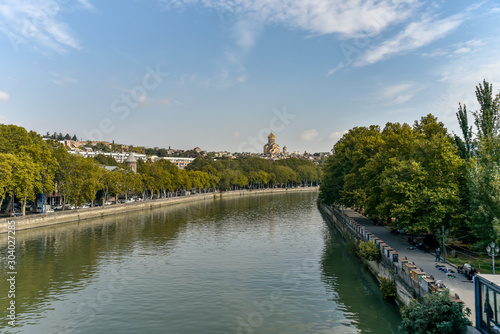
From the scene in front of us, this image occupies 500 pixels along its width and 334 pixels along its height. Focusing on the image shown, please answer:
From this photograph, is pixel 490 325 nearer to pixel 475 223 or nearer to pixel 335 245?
pixel 475 223

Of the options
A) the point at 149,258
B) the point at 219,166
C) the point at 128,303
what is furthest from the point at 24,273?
the point at 219,166

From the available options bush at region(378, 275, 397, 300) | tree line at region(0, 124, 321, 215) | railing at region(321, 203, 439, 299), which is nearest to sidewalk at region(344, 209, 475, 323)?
railing at region(321, 203, 439, 299)

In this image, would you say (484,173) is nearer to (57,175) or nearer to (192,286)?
(192,286)

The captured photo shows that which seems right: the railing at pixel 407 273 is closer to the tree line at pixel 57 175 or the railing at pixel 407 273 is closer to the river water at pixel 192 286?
the river water at pixel 192 286

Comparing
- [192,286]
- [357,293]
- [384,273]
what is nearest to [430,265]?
[384,273]

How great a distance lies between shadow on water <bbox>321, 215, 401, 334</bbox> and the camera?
60.0ft

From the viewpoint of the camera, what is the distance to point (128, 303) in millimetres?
20688

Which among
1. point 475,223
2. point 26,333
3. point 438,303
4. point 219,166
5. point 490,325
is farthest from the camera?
point 219,166

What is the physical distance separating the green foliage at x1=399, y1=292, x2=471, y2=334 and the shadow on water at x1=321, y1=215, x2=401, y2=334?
157 inches

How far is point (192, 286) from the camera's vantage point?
2364 cm

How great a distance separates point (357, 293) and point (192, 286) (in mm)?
10468

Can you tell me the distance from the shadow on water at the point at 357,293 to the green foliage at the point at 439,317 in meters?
3.98

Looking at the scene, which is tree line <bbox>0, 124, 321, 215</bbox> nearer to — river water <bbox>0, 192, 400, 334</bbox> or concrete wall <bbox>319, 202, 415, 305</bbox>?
river water <bbox>0, 192, 400, 334</bbox>

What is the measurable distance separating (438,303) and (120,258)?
25962 millimetres
